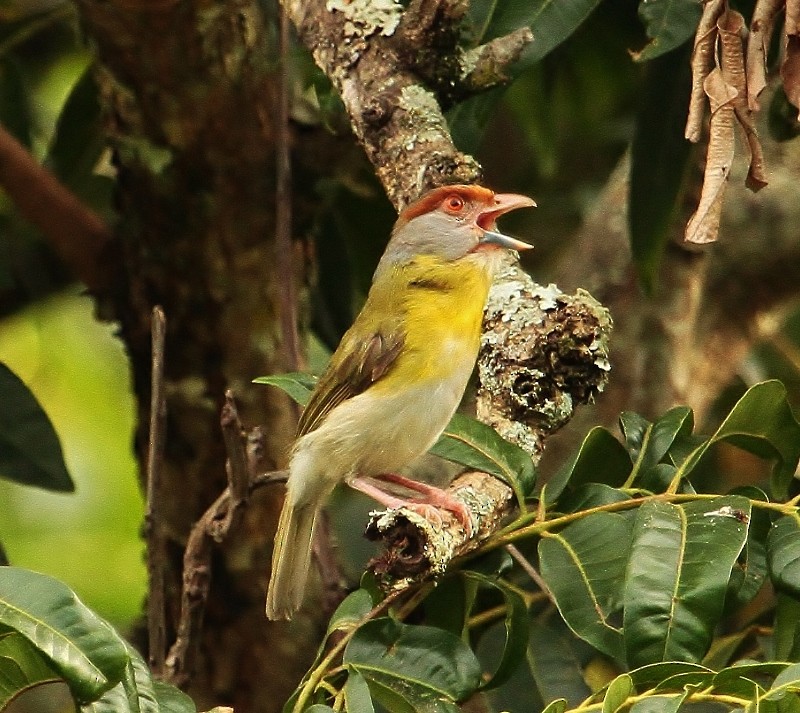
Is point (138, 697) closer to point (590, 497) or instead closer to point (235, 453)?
point (235, 453)

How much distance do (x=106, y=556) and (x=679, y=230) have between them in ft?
9.73

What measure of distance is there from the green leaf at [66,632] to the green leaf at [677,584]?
2.54ft

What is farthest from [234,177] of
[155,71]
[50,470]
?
[50,470]

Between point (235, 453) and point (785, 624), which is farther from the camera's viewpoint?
point (235, 453)

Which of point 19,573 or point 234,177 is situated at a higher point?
point 234,177

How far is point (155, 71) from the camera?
3.68m

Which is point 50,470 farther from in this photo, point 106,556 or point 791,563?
Result: point 106,556

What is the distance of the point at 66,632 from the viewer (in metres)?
1.98

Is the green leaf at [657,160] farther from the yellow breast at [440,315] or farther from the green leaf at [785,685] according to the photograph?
the green leaf at [785,685]

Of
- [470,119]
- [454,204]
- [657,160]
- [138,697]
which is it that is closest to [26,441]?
[454,204]

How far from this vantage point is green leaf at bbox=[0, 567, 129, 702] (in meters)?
1.95

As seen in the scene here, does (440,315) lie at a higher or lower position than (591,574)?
higher

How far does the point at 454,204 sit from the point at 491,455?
0.76m

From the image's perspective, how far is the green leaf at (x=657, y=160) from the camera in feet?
12.3
